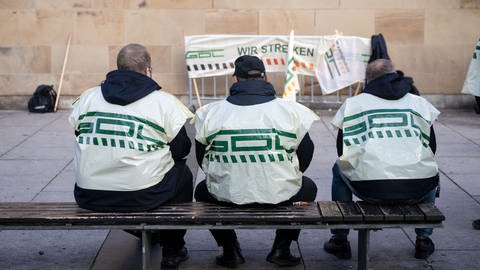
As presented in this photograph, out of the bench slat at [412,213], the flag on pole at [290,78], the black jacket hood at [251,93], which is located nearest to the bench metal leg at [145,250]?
the black jacket hood at [251,93]

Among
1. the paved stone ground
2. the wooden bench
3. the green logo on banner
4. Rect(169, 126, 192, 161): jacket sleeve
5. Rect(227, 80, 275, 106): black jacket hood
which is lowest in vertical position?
the paved stone ground

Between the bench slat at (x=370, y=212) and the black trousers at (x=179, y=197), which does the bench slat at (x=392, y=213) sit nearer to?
the bench slat at (x=370, y=212)

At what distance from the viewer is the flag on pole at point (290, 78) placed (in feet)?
36.4

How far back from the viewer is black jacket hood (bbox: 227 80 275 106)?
5.16 metres

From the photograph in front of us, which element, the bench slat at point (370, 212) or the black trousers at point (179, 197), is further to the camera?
the black trousers at point (179, 197)

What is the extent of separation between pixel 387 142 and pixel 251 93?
92 cm

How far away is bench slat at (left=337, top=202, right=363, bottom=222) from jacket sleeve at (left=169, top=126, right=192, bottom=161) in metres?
1.05

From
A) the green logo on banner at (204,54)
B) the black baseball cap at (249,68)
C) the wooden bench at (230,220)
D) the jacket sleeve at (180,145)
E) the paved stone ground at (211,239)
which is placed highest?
the black baseball cap at (249,68)

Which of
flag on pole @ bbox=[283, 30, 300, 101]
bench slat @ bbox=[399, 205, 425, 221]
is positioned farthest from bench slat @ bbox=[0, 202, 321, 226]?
flag on pole @ bbox=[283, 30, 300, 101]

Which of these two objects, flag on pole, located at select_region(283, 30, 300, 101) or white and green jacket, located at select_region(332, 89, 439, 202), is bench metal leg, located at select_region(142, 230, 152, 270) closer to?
white and green jacket, located at select_region(332, 89, 439, 202)

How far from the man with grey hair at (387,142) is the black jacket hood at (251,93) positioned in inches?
21.2

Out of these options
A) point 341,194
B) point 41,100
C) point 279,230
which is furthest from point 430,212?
point 41,100

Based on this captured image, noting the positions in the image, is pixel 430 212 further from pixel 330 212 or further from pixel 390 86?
pixel 390 86

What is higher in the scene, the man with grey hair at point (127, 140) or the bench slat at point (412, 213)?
the man with grey hair at point (127, 140)
